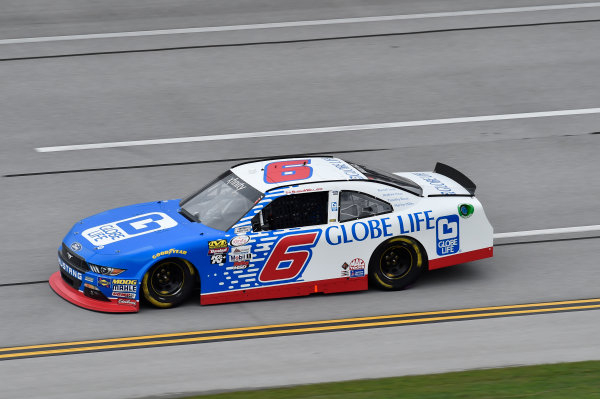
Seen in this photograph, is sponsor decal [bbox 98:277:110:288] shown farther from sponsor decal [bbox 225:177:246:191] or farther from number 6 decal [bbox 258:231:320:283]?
sponsor decal [bbox 225:177:246:191]

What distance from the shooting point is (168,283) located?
10883 mm

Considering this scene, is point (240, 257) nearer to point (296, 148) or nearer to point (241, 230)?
point (241, 230)

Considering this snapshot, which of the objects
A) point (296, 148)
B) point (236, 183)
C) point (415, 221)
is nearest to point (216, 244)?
point (236, 183)

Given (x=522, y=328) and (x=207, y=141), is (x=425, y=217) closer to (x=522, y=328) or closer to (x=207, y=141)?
(x=522, y=328)

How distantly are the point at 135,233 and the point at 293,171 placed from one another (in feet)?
6.50

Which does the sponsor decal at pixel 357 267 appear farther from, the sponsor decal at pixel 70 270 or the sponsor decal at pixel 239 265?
the sponsor decal at pixel 70 270

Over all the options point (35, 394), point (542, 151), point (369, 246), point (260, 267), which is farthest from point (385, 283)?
point (542, 151)

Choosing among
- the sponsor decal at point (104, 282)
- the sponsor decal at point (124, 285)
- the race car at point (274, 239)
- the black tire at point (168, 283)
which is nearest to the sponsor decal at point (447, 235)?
the race car at point (274, 239)

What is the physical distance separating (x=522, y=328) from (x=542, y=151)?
5.76m

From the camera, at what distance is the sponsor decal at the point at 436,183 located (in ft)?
39.2

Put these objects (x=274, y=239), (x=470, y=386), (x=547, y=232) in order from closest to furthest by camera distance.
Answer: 1. (x=470, y=386)
2. (x=274, y=239)
3. (x=547, y=232)

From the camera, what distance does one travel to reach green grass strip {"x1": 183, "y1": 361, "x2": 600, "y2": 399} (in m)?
8.60

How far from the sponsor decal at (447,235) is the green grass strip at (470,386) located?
239cm

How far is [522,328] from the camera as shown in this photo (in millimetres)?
10664
